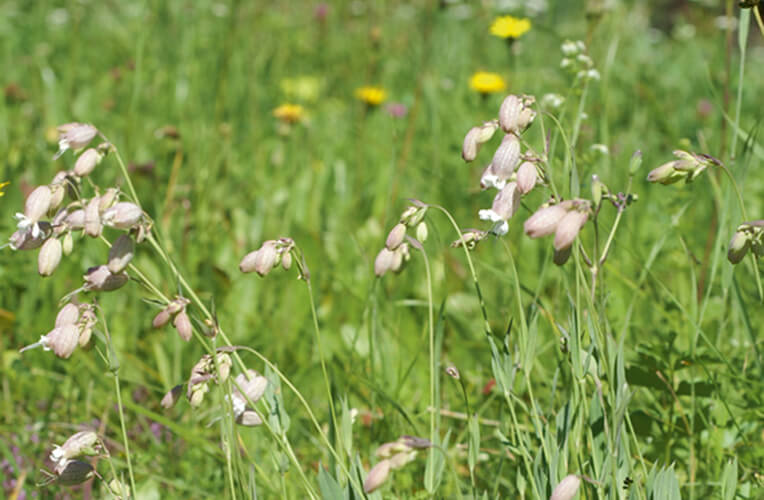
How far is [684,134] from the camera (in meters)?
3.26

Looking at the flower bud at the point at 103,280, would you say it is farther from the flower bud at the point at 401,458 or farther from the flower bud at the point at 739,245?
the flower bud at the point at 739,245

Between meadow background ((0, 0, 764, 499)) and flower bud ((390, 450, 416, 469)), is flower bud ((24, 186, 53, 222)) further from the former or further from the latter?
flower bud ((390, 450, 416, 469))

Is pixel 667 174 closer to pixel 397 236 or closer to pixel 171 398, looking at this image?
pixel 397 236

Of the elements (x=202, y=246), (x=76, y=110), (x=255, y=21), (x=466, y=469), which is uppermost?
(x=255, y=21)

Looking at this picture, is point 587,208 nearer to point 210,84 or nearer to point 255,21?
point 210,84

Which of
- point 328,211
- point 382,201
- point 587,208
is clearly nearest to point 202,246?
point 328,211

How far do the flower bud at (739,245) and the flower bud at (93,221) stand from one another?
0.76m

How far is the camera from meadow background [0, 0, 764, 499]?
49.0 inches

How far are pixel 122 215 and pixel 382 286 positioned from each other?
108 cm

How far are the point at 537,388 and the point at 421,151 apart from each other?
66.4 inches

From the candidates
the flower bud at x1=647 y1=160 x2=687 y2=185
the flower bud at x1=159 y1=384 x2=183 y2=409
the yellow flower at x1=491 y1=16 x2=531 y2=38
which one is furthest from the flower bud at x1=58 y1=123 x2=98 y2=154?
the yellow flower at x1=491 y1=16 x2=531 y2=38

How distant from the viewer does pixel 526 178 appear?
36.5 inches

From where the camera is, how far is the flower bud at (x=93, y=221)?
92 cm

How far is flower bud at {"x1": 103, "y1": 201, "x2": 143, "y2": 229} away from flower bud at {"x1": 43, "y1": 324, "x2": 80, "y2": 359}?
0.15m
